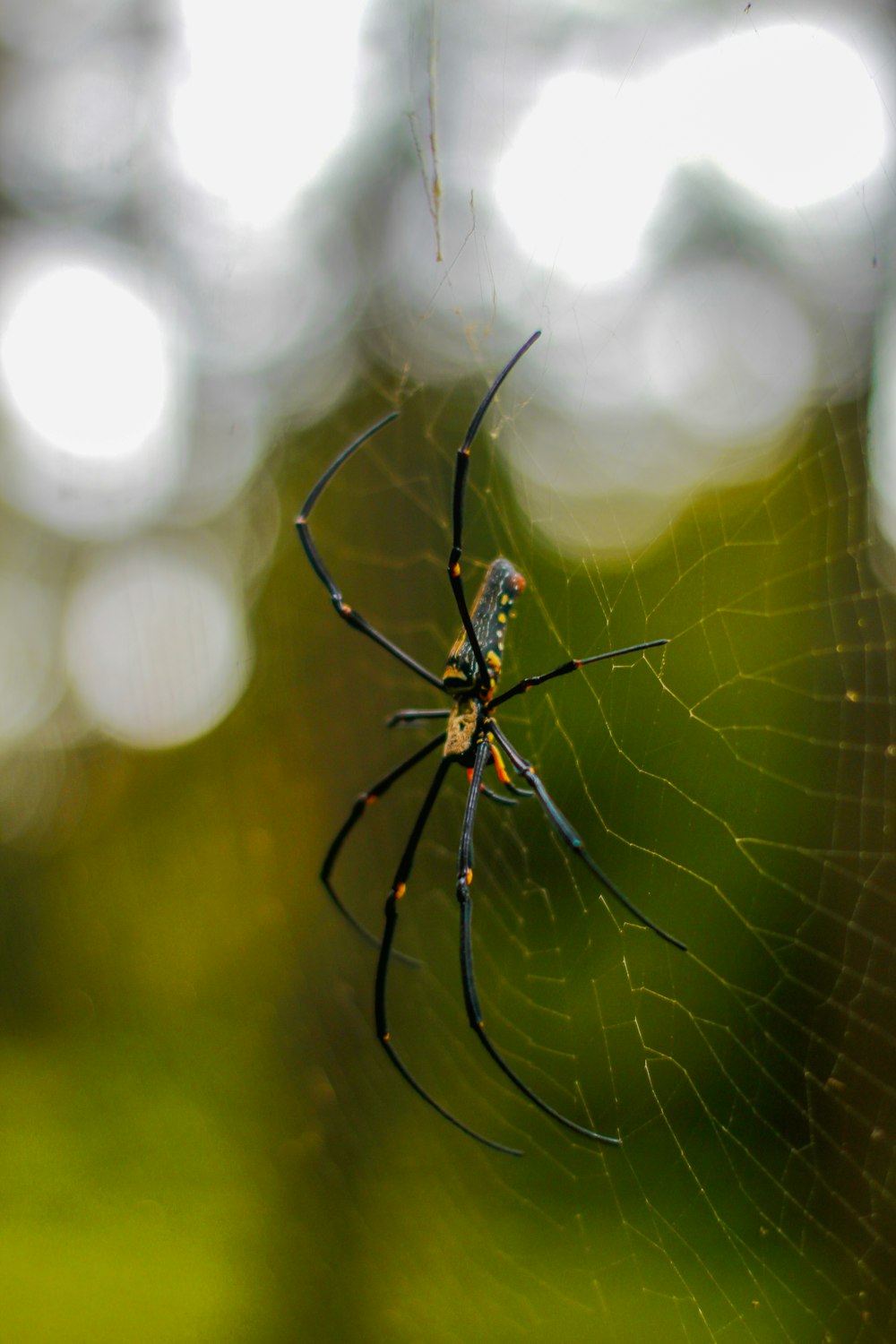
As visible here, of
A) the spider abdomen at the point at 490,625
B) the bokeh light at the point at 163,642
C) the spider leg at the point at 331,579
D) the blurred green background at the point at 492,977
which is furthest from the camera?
the bokeh light at the point at 163,642

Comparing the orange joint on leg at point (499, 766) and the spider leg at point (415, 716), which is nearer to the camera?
the orange joint on leg at point (499, 766)

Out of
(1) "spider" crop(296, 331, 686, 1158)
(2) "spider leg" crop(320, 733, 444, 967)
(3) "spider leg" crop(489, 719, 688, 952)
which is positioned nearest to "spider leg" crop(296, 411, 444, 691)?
(1) "spider" crop(296, 331, 686, 1158)

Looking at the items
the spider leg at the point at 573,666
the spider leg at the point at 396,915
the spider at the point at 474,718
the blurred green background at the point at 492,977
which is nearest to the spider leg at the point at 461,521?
the spider at the point at 474,718

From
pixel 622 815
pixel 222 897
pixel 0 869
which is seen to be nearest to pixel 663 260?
pixel 622 815

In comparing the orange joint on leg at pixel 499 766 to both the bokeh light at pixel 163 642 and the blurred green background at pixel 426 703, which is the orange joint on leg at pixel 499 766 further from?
the bokeh light at pixel 163 642

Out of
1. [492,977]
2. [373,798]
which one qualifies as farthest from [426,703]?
[373,798]

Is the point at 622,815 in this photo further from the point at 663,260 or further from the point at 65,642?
the point at 65,642

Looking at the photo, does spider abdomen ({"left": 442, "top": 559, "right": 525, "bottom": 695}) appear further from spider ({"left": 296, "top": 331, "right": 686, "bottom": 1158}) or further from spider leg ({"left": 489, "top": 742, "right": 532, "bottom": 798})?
spider leg ({"left": 489, "top": 742, "right": 532, "bottom": 798})
